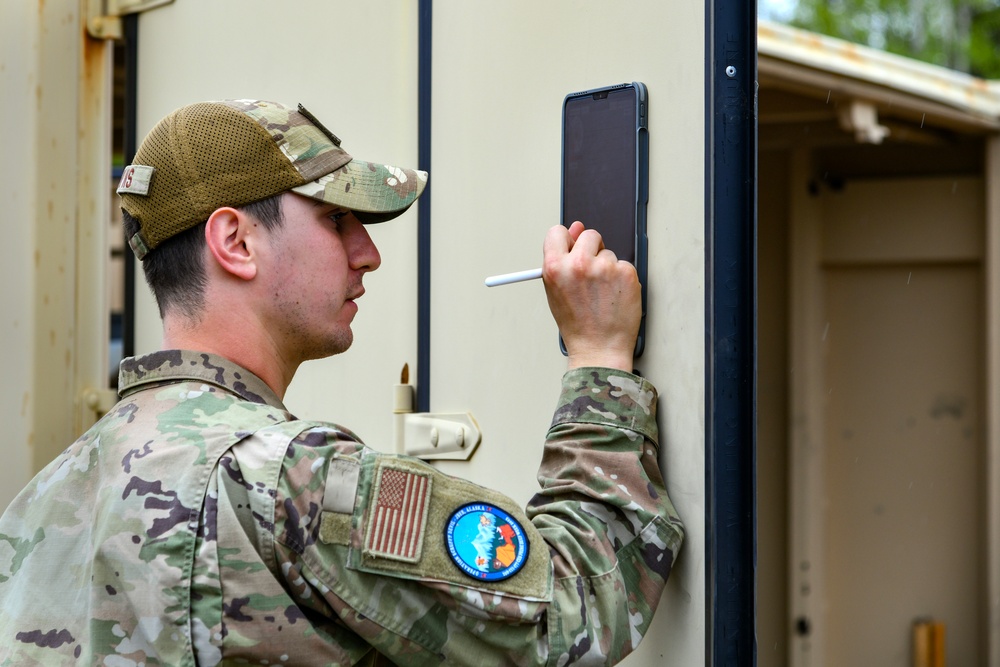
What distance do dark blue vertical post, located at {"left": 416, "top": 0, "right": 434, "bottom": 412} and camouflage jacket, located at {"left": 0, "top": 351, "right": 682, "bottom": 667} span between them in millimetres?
496

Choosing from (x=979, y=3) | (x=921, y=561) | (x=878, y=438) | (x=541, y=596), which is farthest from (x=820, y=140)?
(x=979, y=3)

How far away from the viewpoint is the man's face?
1298mm

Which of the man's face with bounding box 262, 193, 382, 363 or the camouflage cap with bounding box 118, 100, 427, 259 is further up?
the camouflage cap with bounding box 118, 100, 427, 259

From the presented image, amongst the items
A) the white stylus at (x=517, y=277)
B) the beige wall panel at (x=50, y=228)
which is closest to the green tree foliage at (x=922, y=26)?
the beige wall panel at (x=50, y=228)

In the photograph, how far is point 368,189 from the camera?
1348mm

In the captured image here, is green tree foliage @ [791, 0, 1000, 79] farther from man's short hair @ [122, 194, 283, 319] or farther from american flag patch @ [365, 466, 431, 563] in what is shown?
american flag patch @ [365, 466, 431, 563]

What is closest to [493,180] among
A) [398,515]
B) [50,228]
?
[398,515]

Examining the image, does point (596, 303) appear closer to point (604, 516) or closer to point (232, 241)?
point (604, 516)

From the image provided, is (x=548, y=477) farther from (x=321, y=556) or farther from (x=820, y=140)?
(x=820, y=140)

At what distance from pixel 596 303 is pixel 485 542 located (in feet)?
0.98

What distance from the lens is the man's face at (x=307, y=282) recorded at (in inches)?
51.1

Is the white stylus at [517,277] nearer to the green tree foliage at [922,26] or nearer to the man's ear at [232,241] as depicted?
the man's ear at [232,241]

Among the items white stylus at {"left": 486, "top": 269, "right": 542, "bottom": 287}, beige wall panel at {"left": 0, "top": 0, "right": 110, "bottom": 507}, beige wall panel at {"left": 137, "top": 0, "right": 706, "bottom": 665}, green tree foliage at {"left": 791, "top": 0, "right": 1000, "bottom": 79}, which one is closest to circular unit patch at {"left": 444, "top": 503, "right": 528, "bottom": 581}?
beige wall panel at {"left": 137, "top": 0, "right": 706, "bottom": 665}

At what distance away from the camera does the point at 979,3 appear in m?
16.2
